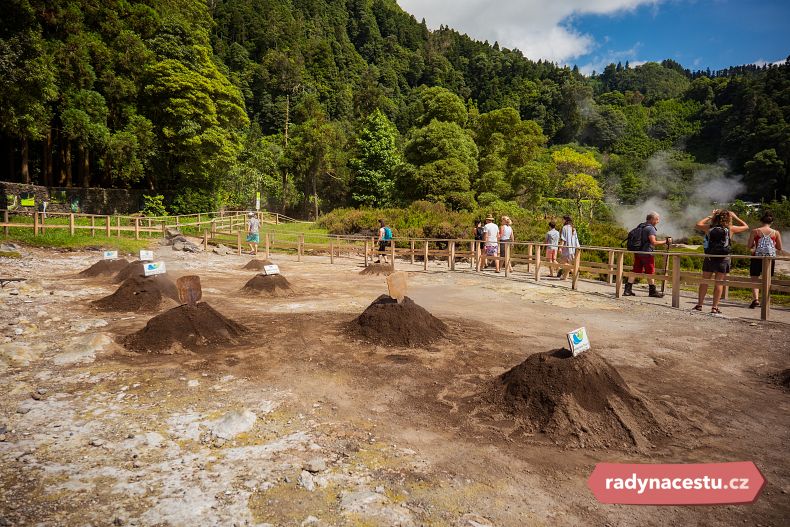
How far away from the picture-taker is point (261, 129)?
7719 centimetres

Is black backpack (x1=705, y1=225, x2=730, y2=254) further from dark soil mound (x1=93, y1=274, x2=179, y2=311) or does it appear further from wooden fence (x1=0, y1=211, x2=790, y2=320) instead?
dark soil mound (x1=93, y1=274, x2=179, y2=311)

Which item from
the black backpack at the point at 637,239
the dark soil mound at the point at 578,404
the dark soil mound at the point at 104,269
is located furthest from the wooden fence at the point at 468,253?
the dark soil mound at the point at 104,269

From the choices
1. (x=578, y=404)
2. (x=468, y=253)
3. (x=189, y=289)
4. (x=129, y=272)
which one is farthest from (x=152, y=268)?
(x=468, y=253)

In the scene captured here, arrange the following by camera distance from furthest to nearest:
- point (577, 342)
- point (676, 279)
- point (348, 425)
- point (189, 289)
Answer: point (676, 279)
point (189, 289)
point (577, 342)
point (348, 425)

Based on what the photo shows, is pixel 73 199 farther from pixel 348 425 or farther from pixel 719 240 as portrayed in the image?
pixel 719 240

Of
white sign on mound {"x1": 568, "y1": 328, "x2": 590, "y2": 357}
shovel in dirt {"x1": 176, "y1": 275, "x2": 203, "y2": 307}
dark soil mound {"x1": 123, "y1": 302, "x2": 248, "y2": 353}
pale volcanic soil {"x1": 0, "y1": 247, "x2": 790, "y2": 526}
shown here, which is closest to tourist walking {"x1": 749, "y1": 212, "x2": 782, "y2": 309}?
pale volcanic soil {"x1": 0, "y1": 247, "x2": 790, "y2": 526}

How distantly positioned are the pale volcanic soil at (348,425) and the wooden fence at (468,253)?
1.29 m

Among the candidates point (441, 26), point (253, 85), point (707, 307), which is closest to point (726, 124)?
point (253, 85)

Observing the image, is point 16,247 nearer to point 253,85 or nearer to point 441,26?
point 253,85

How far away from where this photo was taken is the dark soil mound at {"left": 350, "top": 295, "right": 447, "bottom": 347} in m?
6.85

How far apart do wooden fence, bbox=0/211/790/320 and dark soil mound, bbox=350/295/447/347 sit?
4484mm

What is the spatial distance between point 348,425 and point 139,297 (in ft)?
21.3

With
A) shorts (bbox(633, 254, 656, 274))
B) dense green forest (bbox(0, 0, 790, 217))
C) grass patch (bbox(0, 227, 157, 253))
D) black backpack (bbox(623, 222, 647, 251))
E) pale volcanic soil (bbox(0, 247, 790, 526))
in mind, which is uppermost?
dense green forest (bbox(0, 0, 790, 217))

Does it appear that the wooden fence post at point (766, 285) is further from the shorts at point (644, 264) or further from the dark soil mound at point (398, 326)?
the dark soil mound at point (398, 326)
